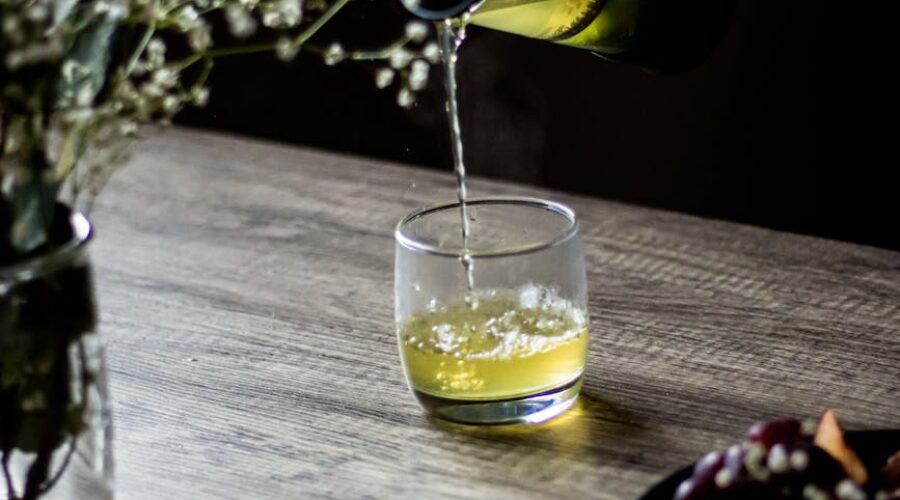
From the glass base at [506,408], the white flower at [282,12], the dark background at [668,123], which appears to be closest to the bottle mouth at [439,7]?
the white flower at [282,12]

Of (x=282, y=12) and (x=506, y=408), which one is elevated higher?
(x=282, y=12)

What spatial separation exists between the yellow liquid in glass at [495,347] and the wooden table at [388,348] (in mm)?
39

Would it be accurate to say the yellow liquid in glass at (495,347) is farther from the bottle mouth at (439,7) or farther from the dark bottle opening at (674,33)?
the dark bottle opening at (674,33)

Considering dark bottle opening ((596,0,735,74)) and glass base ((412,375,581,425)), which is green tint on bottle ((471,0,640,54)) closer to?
dark bottle opening ((596,0,735,74))

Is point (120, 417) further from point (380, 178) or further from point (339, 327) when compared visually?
point (380, 178)

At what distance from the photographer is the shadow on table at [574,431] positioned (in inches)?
39.0

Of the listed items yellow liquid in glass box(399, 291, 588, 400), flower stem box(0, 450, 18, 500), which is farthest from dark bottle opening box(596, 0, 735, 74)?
flower stem box(0, 450, 18, 500)

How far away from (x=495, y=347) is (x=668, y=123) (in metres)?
0.98

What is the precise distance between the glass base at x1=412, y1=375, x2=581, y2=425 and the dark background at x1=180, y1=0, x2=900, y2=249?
0.86 metres

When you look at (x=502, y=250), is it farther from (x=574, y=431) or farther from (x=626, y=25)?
(x=626, y=25)

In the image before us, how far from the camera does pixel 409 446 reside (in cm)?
100

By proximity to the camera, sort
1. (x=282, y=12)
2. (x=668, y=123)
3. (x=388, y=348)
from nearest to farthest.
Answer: (x=282, y=12)
(x=388, y=348)
(x=668, y=123)

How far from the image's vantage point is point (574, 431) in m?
1.01

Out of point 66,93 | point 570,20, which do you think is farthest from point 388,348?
point 66,93
